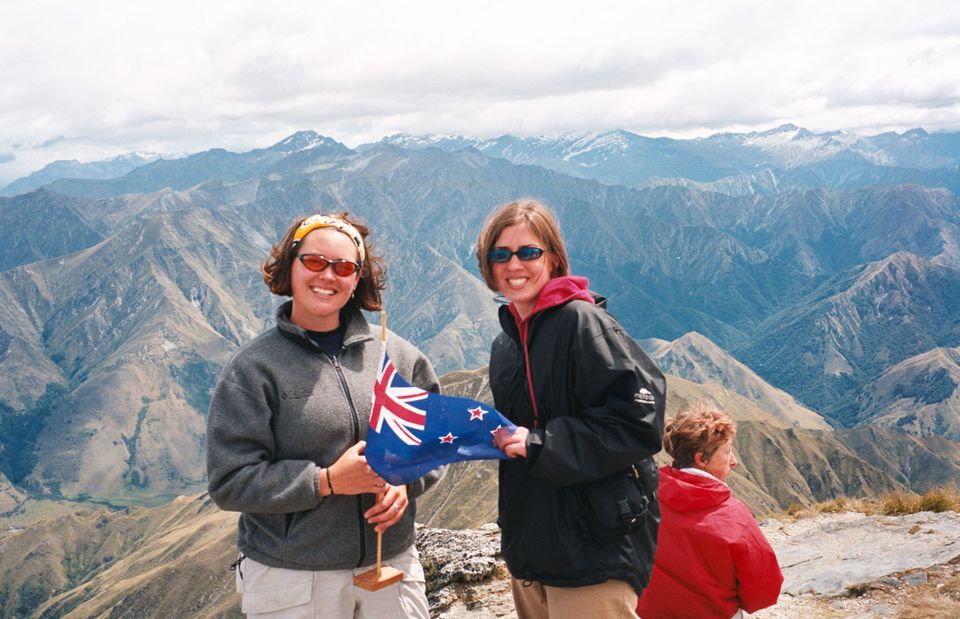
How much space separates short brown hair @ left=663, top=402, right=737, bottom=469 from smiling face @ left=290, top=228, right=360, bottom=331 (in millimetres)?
4322

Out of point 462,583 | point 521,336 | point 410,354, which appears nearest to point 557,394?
point 521,336

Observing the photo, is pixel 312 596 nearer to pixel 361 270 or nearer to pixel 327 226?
pixel 361 270

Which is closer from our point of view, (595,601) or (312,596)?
(595,601)

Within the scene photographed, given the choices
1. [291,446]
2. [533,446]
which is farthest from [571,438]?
[291,446]

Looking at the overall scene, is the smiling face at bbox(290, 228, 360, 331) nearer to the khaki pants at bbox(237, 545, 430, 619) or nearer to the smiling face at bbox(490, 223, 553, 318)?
the smiling face at bbox(490, 223, 553, 318)

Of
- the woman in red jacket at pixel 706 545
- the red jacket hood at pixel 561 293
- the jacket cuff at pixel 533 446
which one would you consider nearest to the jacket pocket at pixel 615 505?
the jacket cuff at pixel 533 446

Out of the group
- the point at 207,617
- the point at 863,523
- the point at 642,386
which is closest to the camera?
the point at 642,386

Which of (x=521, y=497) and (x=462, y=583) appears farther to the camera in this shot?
(x=462, y=583)

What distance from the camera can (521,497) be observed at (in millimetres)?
6902

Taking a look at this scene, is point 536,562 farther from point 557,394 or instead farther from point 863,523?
point 863,523

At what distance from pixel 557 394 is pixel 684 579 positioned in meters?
3.60

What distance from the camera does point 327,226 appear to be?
7285mm

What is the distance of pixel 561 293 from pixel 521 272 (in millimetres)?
576

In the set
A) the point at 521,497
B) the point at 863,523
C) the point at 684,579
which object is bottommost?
the point at 863,523
